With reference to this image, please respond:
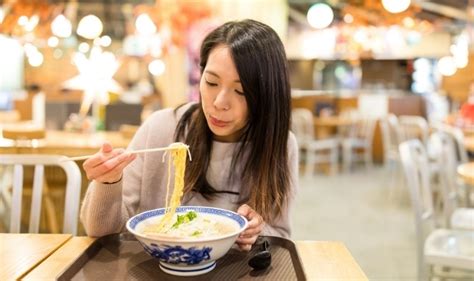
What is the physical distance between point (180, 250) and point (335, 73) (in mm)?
15852

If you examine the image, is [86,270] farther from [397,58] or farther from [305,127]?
[397,58]

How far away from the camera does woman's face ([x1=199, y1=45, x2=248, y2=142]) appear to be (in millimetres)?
1399

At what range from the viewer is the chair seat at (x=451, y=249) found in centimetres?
244

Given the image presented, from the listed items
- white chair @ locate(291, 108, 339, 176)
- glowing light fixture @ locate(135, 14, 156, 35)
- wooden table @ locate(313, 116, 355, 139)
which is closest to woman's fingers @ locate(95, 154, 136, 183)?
glowing light fixture @ locate(135, 14, 156, 35)

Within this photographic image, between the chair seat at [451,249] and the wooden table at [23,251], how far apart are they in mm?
1810

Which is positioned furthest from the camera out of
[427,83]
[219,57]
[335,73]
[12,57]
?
[335,73]

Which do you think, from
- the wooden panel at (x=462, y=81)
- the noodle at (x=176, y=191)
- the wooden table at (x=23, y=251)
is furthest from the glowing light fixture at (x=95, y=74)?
the wooden panel at (x=462, y=81)

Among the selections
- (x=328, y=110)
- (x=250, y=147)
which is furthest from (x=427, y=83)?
(x=250, y=147)

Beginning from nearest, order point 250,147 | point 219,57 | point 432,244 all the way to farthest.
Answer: point 219,57 → point 250,147 → point 432,244

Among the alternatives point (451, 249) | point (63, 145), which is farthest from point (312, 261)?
point (63, 145)

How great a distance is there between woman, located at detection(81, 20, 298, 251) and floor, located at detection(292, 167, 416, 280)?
2.06 metres

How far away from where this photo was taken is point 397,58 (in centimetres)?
1534

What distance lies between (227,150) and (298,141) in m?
5.90

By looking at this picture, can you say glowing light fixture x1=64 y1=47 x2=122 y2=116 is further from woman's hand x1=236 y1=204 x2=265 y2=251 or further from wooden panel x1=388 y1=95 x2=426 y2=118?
wooden panel x1=388 y1=95 x2=426 y2=118
